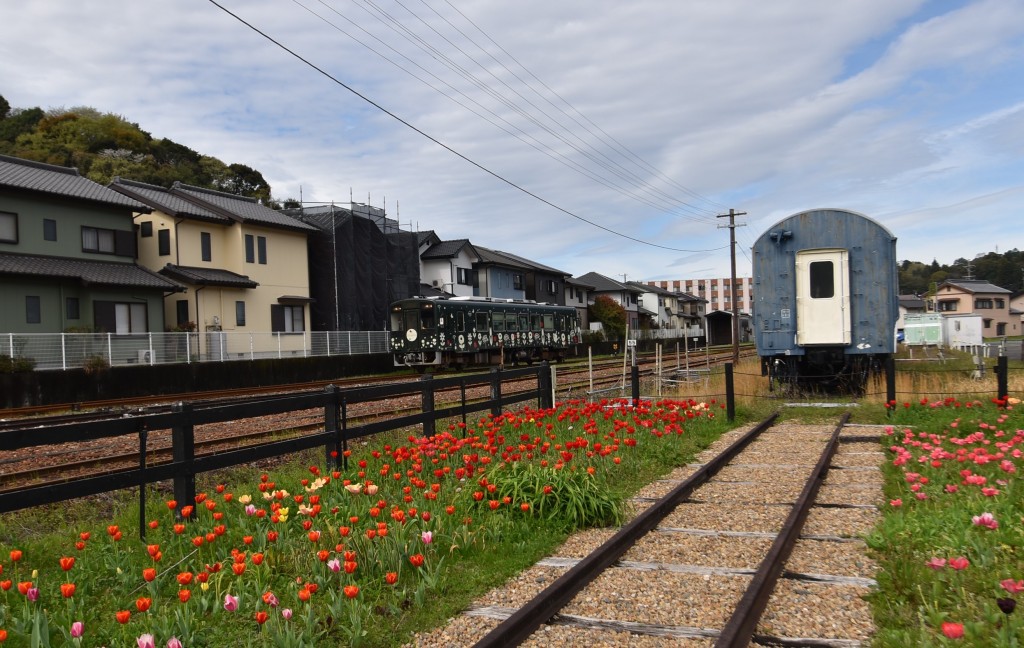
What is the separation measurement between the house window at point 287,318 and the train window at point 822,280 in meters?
23.9

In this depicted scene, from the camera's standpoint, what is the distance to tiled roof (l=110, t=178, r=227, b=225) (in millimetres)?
29688

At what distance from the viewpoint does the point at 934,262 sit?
15238 centimetres

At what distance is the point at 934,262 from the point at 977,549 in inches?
6750

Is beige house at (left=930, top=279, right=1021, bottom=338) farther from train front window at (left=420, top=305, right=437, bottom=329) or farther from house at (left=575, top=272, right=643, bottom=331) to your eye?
train front window at (left=420, top=305, right=437, bottom=329)

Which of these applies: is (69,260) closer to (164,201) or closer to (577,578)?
(164,201)

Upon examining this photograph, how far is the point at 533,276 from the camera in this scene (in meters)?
56.4

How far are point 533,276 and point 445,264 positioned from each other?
10368mm

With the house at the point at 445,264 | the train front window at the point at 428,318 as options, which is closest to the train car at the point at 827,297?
the train front window at the point at 428,318

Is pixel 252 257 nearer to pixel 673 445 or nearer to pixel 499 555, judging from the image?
pixel 673 445

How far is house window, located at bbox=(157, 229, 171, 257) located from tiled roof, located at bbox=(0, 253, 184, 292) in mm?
2048

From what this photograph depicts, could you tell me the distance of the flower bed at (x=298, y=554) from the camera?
140 inches

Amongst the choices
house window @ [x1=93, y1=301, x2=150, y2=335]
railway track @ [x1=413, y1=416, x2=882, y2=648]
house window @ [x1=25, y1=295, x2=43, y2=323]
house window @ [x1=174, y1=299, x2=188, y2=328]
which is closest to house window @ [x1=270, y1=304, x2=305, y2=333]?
house window @ [x1=174, y1=299, x2=188, y2=328]

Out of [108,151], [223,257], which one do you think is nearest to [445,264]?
[223,257]

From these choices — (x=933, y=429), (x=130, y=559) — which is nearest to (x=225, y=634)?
(x=130, y=559)
